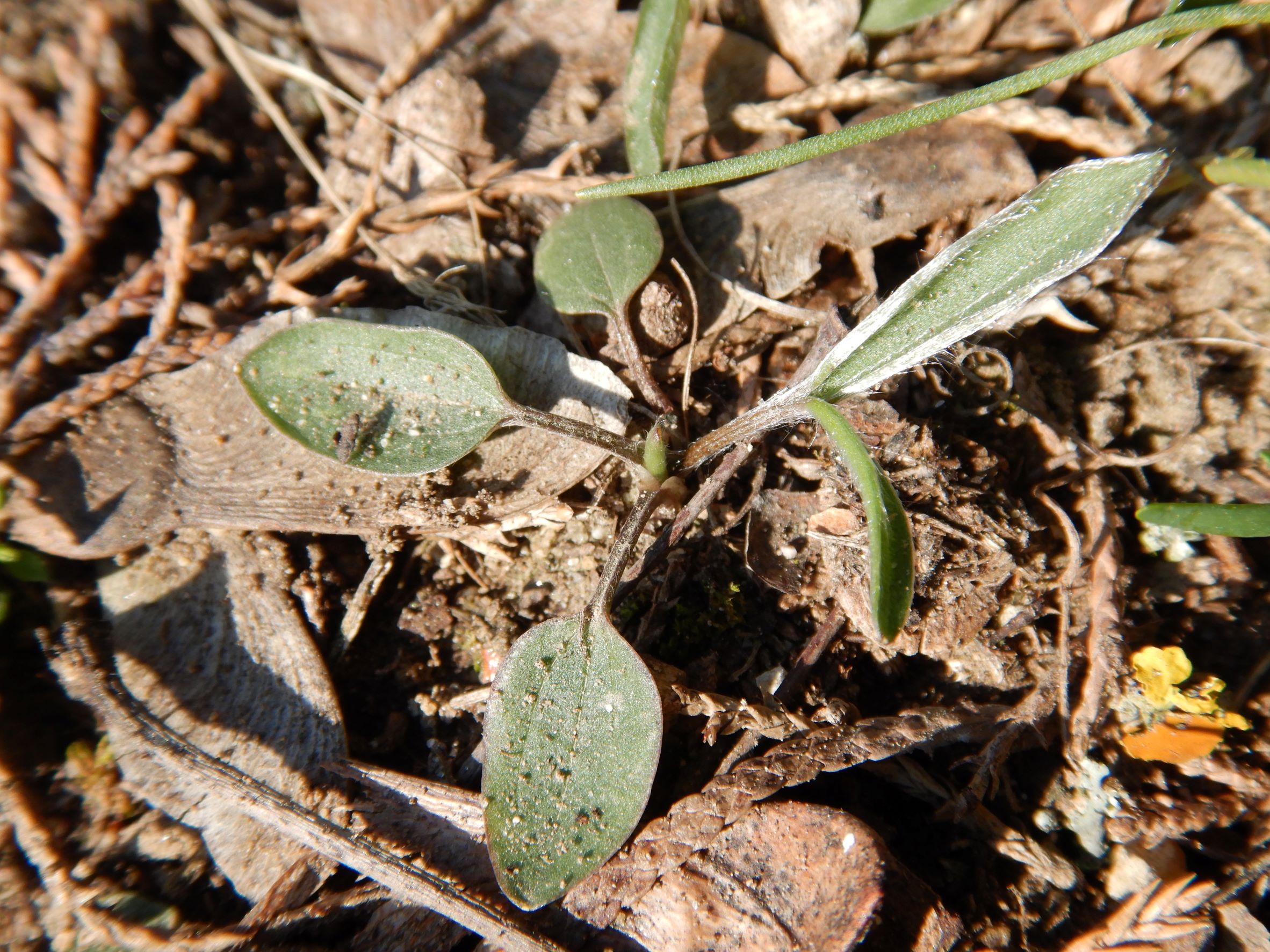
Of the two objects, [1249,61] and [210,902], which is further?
[1249,61]

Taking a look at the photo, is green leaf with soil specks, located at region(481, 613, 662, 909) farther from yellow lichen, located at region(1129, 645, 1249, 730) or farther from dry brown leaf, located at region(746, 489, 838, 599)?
yellow lichen, located at region(1129, 645, 1249, 730)

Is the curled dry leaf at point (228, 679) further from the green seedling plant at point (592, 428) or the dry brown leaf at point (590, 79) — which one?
the dry brown leaf at point (590, 79)

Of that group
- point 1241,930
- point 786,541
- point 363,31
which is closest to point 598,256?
point 786,541

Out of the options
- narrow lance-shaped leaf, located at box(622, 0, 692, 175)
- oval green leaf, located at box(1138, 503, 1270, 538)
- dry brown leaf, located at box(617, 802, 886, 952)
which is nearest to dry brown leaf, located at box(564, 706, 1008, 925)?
dry brown leaf, located at box(617, 802, 886, 952)

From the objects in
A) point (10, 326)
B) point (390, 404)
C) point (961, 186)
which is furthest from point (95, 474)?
point (961, 186)

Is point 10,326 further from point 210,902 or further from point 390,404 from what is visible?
point 210,902

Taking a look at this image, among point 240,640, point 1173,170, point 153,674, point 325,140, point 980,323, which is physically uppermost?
point 1173,170
